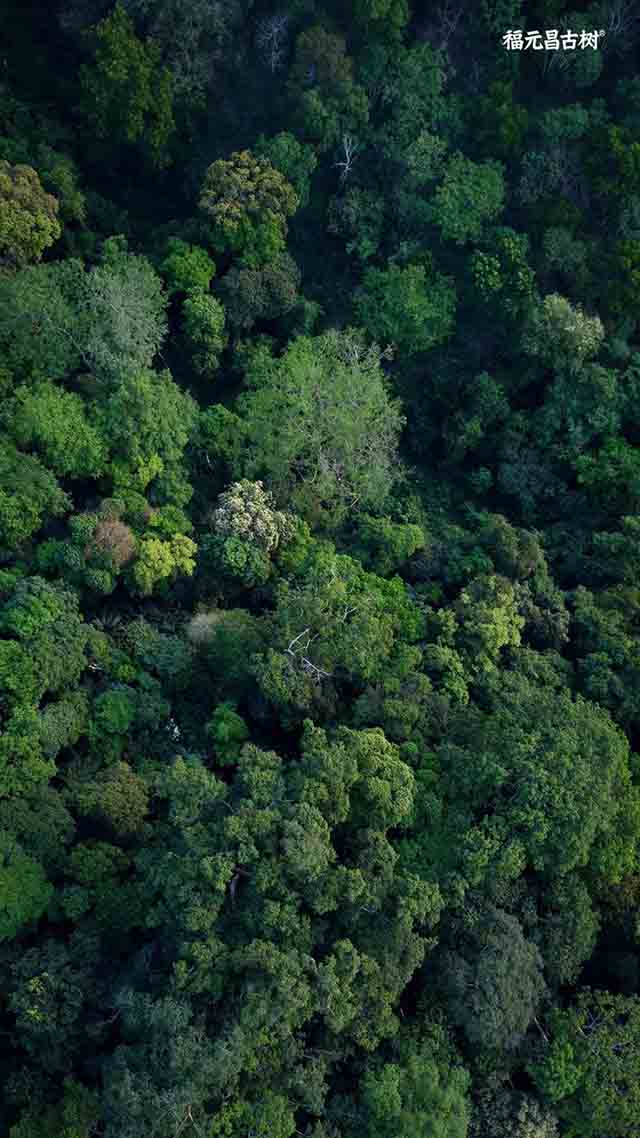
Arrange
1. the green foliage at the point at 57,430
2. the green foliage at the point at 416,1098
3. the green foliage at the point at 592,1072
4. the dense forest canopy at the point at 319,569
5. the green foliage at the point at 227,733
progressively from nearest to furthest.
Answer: the green foliage at the point at 416,1098 < the dense forest canopy at the point at 319,569 < the green foliage at the point at 592,1072 < the green foliage at the point at 227,733 < the green foliage at the point at 57,430

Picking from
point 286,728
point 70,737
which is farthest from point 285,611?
point 70,737

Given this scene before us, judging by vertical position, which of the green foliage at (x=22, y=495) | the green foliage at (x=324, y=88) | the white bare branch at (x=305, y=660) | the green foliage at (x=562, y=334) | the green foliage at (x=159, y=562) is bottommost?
the white bare branch at (x=305, y=660)

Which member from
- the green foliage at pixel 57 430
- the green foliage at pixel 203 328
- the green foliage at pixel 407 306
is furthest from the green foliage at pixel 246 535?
the green foliage at pixel 407 306

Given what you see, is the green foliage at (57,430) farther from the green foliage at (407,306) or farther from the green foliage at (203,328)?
the green foliage at (407,306)

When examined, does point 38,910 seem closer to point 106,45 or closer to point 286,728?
point 286,728

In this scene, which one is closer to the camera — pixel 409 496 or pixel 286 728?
pixel 286 728

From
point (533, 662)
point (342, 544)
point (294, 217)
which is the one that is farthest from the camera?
point (294, 217)

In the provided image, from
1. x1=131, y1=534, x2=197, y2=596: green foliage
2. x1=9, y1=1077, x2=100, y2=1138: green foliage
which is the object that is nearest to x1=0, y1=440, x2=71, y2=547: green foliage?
x1=131, y1=534, x2=197, y2=596: green foliage
